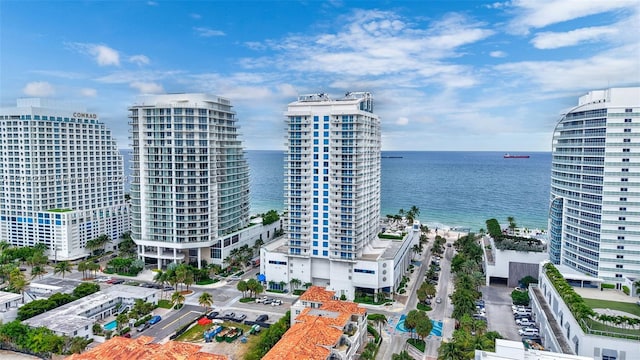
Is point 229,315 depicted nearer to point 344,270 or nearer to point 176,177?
point 344,270

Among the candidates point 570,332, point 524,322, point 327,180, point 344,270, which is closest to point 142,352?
point 344,270

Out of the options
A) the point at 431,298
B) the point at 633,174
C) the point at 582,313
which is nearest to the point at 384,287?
the point at 431,298

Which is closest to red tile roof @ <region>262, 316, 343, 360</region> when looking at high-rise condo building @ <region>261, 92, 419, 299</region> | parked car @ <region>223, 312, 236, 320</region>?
parked car @ <region>223, 312, 236, 320</region>

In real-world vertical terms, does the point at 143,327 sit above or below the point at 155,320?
below

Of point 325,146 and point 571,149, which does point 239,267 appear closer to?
point 325,146

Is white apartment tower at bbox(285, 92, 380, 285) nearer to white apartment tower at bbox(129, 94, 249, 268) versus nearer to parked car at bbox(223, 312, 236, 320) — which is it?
parked car at bbox(223, 312, 236, 320)
